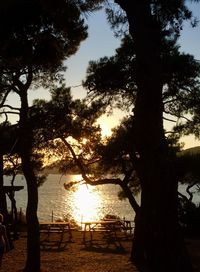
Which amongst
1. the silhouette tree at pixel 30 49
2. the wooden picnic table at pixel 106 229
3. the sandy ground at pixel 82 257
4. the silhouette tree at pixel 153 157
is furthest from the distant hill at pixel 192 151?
the silhouette tree at pixel 153 157

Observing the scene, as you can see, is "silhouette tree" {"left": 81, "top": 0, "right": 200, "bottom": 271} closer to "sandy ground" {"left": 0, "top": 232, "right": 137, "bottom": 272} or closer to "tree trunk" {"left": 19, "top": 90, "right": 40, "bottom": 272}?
"tree trunk" {"left": 19, "top": 90, "right": 40, "bottom": 272}

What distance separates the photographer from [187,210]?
26.9 metres

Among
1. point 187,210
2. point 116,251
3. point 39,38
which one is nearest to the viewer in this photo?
point 39,38

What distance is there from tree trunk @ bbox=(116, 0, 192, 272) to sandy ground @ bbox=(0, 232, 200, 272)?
620cm

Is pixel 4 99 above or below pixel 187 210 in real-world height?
above

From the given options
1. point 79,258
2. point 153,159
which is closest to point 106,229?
point 79,258

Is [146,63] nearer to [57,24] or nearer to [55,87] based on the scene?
[57,24]

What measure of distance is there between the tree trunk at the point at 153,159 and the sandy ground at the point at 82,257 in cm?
620

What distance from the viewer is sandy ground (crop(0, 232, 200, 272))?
1370cm

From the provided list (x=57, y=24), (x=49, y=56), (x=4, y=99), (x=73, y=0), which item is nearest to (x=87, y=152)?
(x=4, y=99)

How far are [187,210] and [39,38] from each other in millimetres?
16748

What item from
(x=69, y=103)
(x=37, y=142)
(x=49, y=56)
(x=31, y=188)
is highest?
(x=49, y=56)

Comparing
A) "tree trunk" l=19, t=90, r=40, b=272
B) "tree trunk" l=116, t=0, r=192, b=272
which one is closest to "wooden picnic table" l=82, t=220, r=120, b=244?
"tree trunk" l=19, t=90, r=40, b=272

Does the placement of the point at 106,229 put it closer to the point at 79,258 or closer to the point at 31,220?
the point at 79,258
